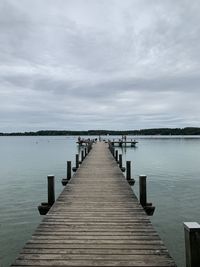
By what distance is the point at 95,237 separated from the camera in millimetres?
6531

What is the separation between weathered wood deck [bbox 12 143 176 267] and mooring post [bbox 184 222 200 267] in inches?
23.8

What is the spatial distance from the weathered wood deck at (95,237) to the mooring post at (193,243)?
0.60 m

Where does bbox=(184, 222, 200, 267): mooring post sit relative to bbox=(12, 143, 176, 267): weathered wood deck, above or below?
above

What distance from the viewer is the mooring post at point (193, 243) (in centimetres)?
462

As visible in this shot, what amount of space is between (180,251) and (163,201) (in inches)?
266

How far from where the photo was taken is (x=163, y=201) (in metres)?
16.7

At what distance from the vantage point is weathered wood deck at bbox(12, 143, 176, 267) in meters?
5.43

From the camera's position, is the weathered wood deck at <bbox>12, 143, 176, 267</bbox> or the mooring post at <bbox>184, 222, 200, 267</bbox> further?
the weathered wood deck at <bbox>12, 143, 176, 267</bbox>

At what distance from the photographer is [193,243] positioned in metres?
4.68

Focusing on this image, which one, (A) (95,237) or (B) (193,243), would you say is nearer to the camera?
(B) (193,243)

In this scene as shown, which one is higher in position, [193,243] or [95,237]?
[193,243]

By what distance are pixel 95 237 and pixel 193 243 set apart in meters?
2.47

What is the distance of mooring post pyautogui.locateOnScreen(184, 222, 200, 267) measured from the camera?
4.62 metres

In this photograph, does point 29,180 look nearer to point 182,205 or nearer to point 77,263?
point 182,205
